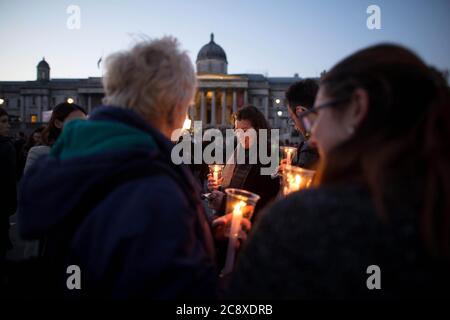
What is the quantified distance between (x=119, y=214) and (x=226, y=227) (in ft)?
3.11

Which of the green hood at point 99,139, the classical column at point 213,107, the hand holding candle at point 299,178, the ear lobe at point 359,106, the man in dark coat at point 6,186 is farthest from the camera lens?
the classical column at point 213,107

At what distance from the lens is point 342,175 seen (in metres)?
1.05

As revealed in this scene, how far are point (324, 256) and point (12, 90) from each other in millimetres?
78897

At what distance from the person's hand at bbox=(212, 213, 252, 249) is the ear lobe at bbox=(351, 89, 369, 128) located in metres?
0.96

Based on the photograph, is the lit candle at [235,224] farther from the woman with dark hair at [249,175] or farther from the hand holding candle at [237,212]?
the woman with dark hair at [249,175]

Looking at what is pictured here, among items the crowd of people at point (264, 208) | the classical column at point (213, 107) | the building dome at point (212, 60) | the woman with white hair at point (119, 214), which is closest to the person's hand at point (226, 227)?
the crowd of people at point (264, 208)

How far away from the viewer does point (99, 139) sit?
1.46 metres

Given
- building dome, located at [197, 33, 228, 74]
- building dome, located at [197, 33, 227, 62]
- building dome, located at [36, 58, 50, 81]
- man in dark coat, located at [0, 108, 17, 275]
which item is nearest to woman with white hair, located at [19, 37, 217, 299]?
man in dark coat, located at [0, 108, 17, 275]

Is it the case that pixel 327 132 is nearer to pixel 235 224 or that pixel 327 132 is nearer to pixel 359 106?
pixel 359 106

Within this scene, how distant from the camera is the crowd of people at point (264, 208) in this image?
3.03 ft

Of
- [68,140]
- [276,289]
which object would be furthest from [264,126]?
[276,289]

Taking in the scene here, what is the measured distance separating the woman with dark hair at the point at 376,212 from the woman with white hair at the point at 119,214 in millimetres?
334

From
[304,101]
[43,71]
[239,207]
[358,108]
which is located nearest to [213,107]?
[43,71]

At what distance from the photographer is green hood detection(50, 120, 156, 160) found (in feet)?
4.69
